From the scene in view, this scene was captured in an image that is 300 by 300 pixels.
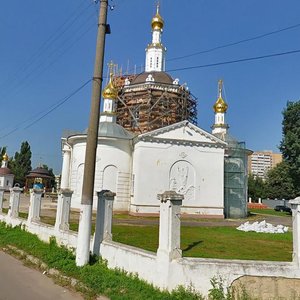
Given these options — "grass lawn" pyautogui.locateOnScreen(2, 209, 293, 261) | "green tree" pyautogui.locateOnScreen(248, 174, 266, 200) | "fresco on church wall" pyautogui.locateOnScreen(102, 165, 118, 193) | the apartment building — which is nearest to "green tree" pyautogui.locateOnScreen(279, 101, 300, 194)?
"fresco on church wall" pyautogui.locateOnScreen(102, 165, 118, 193)

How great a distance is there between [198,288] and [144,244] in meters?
4.67

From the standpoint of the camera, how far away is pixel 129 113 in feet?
116

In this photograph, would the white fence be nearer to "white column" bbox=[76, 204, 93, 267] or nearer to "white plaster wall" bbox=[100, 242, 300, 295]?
"white plaster wall" bbox=[100, 242, 300, 295]

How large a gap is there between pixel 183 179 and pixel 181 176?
0.85 feet

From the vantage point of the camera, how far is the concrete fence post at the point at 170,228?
24.8 ft

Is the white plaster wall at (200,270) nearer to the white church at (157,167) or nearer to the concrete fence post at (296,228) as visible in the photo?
the concrete fence post at (296,228)

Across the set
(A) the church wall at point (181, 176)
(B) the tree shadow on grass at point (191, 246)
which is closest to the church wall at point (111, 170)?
(A) the church wall at point (181, 176)

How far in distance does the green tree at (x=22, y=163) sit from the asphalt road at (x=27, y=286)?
200ft

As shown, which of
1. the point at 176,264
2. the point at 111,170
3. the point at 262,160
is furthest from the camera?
the point at 262,160

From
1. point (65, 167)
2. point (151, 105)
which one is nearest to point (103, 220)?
point (151, 105)

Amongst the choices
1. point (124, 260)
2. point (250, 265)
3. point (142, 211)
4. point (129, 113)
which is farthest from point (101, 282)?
point (129, 113)

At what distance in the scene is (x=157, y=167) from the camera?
2623 centimetres

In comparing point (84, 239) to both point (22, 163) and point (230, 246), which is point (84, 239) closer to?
point (230, 246)

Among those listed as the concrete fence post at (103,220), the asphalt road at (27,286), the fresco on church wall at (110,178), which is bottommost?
the asphalt road at (27,286)
